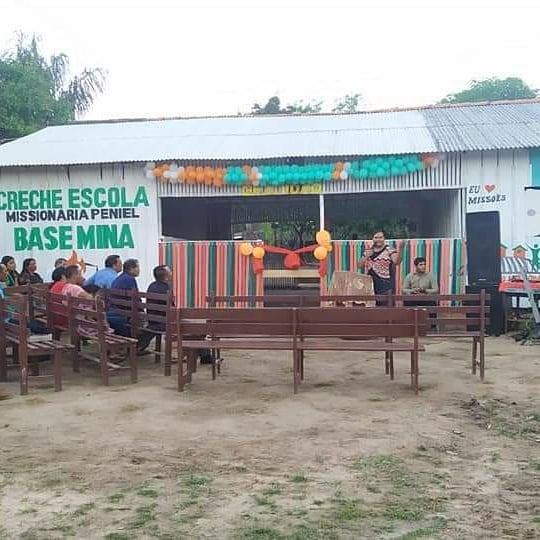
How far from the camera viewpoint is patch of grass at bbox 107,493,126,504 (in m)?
3.80

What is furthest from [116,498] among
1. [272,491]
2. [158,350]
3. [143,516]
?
[158,350]

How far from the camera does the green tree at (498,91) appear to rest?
35281 millimetres

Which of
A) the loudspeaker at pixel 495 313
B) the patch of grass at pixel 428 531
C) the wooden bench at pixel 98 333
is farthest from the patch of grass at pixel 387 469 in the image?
the loudspeaker at pixel 495 313

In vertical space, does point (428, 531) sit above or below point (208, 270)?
below

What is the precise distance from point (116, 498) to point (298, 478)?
105cm

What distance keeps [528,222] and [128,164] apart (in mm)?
6790

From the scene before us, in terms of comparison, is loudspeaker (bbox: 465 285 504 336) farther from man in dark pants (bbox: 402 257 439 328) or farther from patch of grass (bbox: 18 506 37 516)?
patch of grass (bbox: 18 506 37 516)

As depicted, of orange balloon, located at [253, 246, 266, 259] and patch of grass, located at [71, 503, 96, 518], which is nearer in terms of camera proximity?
patch of grass, located at [71, 503, 96, 518]

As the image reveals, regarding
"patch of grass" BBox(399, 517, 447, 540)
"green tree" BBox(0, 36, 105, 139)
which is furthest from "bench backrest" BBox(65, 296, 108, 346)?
"green tree" BBox(0, 36, 105, 139)

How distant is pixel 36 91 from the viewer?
73.6ft

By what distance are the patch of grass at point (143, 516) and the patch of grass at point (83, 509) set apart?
0.26m

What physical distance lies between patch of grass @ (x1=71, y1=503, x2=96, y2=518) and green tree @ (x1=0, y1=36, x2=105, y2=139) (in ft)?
64.6

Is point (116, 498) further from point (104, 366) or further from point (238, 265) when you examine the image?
point (238, 265)

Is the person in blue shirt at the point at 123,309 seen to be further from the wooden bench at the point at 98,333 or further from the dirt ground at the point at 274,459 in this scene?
the dirt ground at the point at 274,459
